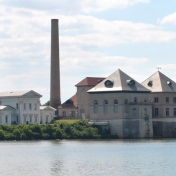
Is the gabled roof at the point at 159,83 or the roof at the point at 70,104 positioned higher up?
the gabled roof at the point at 159,83

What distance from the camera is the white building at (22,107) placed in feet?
402

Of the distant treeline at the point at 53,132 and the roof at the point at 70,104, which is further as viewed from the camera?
the roof at the point at 70,104

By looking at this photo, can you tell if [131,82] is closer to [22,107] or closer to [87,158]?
[22,107]

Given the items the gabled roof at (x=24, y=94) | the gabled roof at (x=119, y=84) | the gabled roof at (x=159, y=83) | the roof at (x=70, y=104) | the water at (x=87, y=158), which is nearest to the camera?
the water at (x=87, y=158)

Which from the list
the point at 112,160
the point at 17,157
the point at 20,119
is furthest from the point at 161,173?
the point at 20,119

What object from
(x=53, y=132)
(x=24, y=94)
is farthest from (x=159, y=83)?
(x=24, y=94)

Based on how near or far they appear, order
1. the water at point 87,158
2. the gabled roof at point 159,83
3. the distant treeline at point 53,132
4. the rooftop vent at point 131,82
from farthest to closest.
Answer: the gabled roof at point 159,83, the rooftop vent at point 131,82, the distant treeline at point 53,132, the water at point 87,158

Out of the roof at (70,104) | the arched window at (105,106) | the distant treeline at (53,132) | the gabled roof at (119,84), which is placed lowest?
the distant treeline at (53,132)

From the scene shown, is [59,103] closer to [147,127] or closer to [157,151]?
[147,127]

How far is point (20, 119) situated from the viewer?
122875 mm

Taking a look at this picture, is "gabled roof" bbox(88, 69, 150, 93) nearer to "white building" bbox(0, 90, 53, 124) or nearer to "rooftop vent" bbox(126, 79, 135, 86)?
"rooftop vent" bbox(126, 79, 135, 86)

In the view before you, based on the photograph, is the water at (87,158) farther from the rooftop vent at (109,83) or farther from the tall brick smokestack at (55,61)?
the tall brick smokestack at (55,61)

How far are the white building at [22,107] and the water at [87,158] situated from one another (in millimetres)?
25600

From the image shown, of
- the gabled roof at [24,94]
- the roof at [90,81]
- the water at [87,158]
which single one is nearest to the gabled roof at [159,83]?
the roof at [90,81]
